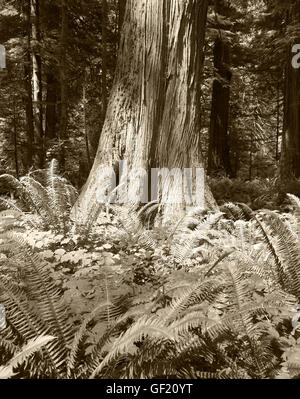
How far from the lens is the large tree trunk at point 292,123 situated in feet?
27.9

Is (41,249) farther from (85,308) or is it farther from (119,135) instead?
(119,135)

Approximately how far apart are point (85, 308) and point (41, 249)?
136 cm

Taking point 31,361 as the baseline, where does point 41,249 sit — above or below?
above

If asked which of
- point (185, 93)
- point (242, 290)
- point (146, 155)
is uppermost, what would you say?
point (185, 93)

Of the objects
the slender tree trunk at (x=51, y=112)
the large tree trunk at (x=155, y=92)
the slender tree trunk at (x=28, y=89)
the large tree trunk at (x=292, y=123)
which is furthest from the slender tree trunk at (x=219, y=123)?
the large tree trunk at (x=155, y=92)

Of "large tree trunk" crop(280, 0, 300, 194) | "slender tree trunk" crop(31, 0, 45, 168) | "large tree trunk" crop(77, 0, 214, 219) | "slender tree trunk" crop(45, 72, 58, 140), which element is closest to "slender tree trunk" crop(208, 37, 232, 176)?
"large tree trunk" crop(280, 0, 300, 194)

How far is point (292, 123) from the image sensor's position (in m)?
8.72

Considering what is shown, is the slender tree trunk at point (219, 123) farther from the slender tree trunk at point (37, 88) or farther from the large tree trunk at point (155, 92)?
the large tree trunk at point (155, 92)

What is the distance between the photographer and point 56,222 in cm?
444

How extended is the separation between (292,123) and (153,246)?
19.7ft

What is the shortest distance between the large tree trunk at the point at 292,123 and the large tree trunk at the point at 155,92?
13.6 feet

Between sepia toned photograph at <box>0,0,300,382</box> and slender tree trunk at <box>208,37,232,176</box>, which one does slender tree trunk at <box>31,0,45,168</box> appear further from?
slender tree trunk at <box>208,37,232,176</box>

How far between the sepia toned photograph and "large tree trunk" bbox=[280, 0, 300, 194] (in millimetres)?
29
